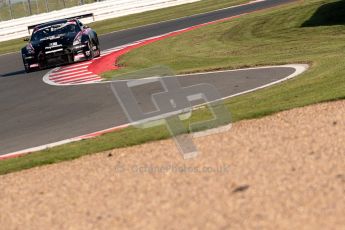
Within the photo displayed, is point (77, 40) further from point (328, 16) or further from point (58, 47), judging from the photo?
point (328, 16)

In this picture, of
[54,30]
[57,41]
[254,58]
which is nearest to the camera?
[254,58]

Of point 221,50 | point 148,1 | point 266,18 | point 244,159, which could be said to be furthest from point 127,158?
point 148,1

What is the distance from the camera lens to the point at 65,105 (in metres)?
14.6

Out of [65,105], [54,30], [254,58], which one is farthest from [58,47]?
[65,105]

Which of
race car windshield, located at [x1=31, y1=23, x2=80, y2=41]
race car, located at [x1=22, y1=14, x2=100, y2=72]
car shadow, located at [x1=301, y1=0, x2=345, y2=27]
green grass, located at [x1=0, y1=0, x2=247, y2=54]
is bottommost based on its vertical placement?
green grass, located at [x1=0, y1=0, x2=247, y2=54]

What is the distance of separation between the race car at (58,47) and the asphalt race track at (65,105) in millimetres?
1701

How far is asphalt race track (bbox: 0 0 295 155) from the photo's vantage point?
11.8 metres

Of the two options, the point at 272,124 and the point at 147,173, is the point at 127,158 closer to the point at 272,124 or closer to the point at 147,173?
the point at 147,173

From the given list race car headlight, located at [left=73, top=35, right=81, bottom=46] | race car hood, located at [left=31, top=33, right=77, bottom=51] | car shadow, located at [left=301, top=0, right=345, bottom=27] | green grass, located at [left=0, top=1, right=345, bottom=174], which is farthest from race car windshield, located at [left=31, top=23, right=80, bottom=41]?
Result: car shadow, located at [left=301, top=0, right=345, bottom=27]

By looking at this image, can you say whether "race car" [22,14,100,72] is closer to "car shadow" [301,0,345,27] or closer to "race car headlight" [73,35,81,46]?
"race car headlight" [73,35,81,46]

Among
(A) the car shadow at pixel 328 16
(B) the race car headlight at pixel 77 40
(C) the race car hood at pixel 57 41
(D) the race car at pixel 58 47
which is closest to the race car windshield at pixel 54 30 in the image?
(D) the race car at pixel 58 47

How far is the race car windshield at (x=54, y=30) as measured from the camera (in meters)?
22.4

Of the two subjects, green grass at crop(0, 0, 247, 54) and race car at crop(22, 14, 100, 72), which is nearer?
race car at crop(22, 14, 100, 72)

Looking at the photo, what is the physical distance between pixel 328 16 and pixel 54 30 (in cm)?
889
